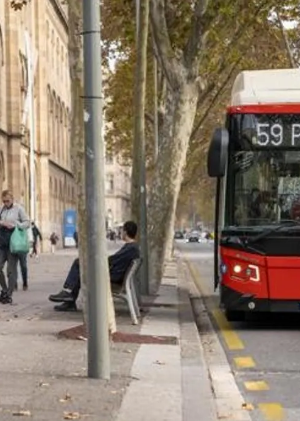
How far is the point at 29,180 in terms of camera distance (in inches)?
1940

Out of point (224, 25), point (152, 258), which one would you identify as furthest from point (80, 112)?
point (224, 25)

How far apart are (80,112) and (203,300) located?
923 cm

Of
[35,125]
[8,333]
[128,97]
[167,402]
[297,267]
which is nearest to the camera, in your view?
[167,402]

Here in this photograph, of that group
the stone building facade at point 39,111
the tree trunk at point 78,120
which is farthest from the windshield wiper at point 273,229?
the stone building facade at point 39,111

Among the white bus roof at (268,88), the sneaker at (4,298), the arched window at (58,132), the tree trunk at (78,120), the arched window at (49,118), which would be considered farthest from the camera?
the arched window at (58,132)

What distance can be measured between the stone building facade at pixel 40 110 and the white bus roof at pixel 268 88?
1604 centimetres

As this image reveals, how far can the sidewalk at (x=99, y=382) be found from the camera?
6.79 metres

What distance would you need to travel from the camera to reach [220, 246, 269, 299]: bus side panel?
12055 millimetres

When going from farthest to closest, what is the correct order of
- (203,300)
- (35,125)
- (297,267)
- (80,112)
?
(35,125) → (203,300) → (297,267) → (80,112)

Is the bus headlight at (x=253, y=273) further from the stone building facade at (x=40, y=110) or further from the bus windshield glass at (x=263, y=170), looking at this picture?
the stone building facade at (x=40, y=110)

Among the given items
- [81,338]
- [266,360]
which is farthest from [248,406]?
[81,338]

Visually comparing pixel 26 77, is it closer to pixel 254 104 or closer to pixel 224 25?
pixel 224 25

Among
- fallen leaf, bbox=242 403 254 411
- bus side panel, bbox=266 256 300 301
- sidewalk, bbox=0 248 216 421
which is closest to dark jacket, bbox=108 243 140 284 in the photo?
sidewalk, bbox=0 248 216 421

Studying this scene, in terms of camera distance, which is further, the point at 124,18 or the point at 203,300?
the point at 124,18
